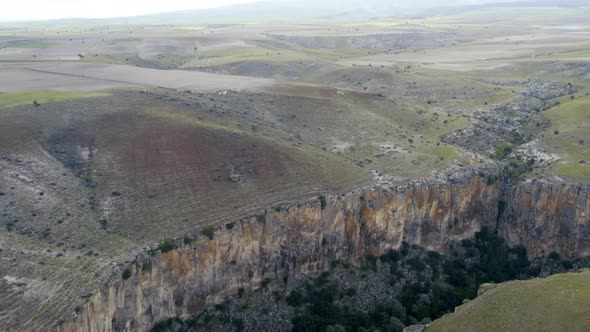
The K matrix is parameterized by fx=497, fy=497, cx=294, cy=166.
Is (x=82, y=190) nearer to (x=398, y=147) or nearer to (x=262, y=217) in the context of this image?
(x=262, y=217)

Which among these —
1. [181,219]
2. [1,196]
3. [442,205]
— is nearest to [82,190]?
[1,196]

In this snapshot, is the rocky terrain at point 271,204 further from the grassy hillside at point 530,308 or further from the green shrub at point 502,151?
the grassy hillside at point 530,308

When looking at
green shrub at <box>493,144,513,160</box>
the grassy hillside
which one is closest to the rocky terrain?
green shrub at <box>493,144,513,160</box>

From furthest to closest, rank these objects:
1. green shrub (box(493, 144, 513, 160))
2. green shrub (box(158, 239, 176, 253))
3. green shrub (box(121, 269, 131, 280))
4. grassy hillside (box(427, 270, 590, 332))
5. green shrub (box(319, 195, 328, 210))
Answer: green shrub (box(493, 144, 513, 160))
green shrub (box(319, 195, 328, 210))
green shrub (box(158, 239, 176, 253))
green shrub (box(121, 269, 131, 280))
grassy hillside (box(427, 270, 590, 332))

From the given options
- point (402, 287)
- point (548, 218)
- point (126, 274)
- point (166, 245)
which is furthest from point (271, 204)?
point (548, 218)

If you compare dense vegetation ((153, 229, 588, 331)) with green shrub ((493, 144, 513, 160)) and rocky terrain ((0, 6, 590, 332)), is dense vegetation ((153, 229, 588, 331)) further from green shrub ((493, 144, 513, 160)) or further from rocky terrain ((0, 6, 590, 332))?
green shrub ((493, 144, 513, 160))

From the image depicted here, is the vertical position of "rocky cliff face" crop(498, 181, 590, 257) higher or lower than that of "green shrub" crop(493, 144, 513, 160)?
lower

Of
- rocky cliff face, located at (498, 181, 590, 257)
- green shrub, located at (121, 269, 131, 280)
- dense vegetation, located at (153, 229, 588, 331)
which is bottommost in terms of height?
dense vegetation, located at (153, 229, 588, 331)

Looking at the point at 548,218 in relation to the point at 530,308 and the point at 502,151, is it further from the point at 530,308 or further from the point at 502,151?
the point at 530,308
